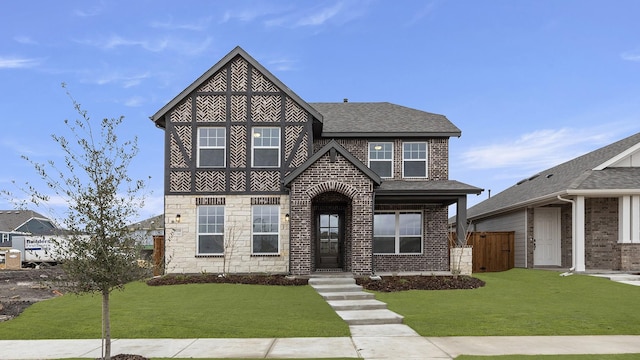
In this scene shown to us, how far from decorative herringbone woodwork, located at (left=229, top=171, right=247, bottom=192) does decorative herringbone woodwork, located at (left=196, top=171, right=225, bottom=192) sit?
1.11 feet

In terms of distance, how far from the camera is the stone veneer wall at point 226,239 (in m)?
18.0

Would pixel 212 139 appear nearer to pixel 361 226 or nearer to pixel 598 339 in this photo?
pixel 361 226

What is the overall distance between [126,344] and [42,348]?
1299 millimetres

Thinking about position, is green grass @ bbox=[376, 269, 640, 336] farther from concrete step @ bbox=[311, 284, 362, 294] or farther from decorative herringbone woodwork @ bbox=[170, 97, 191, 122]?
decorative herringbone woodwork @ bbox=[170, 97, 191, 122]

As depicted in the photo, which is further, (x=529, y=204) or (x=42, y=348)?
(x=529, y=204)

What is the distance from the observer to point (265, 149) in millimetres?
18406

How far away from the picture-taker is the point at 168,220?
18234 millimetres

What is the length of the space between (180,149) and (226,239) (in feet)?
12.4

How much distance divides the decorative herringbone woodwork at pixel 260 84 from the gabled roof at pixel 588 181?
1131cm

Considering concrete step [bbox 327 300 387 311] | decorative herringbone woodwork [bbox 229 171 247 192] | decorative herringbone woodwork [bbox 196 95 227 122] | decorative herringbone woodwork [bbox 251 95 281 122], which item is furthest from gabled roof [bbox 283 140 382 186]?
concrete step [bbox 327 300 387 311]

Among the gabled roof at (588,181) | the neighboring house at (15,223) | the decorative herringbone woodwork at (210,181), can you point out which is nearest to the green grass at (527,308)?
the gabled roof at (588,181)

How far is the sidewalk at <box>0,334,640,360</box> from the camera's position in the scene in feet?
24.1

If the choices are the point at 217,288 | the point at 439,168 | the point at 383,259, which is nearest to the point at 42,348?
the point at 217,288

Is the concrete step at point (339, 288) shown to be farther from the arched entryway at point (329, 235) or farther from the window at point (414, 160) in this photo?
the window at point (414, 160)
